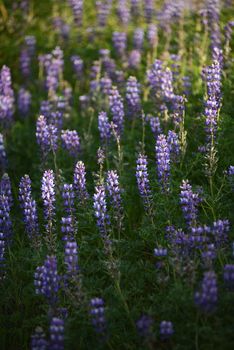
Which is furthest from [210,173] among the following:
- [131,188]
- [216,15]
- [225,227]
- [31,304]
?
[216,15]

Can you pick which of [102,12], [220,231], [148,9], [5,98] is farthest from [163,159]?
[102,12]

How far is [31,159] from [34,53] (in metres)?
2.66

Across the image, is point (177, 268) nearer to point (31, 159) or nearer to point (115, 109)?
point (115, 109)

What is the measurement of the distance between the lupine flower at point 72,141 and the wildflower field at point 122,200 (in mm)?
10

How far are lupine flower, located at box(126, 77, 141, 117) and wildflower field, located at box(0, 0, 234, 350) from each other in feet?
0.05

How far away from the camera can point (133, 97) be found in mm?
5199

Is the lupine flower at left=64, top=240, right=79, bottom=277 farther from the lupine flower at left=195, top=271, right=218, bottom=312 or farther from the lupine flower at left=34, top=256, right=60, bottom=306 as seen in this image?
the lupine flower at left=195, top=271, right=218, bottom=312

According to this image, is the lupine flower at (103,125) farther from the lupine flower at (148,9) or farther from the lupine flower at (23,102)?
the lupine flower at (148,9)

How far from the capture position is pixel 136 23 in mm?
7926

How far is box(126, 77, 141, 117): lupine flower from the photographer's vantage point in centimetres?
514

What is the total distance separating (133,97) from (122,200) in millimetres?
1419

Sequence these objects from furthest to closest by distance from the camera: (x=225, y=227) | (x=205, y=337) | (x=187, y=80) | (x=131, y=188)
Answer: (x=187, y=80) → (x=131, y=188) → (x=225, y=227) → (x=205, y=337)

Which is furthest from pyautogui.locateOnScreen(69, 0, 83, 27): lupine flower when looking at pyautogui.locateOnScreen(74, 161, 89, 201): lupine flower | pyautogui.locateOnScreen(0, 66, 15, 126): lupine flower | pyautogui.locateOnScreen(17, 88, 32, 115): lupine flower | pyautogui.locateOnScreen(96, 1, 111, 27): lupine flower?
Answer: pyautogui.locateOnScreen(74, 161, 89, 201): lupine flower

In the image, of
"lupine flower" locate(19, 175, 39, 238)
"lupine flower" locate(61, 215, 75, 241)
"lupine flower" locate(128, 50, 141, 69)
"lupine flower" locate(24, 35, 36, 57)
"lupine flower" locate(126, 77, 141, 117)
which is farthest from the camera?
"lupine flower" locate(24, 35, 36, 57)
